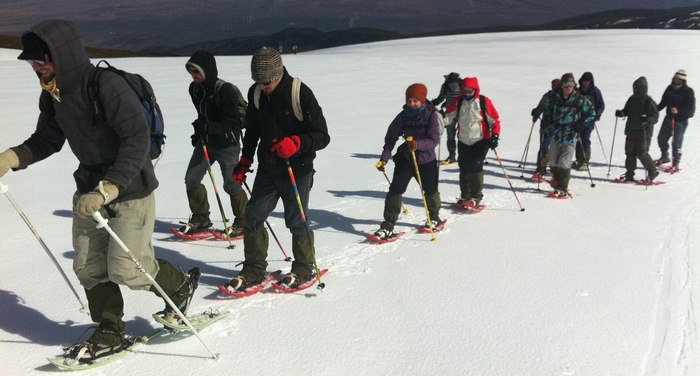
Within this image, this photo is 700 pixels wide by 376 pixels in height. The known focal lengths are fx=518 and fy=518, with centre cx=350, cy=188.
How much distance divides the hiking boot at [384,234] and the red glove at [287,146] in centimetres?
213

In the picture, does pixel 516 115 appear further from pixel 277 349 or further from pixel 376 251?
pixel 277 349

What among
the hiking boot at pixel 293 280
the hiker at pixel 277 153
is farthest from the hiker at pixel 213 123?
the hiking boot at pixel 293 280

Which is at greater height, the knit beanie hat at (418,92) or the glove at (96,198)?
the knit beanie hat at (418,92)

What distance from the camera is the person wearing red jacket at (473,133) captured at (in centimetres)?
658

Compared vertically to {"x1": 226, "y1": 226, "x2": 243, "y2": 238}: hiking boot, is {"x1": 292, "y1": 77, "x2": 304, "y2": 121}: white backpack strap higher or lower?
higher

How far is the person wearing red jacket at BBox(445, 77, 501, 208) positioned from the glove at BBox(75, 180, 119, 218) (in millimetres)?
4862

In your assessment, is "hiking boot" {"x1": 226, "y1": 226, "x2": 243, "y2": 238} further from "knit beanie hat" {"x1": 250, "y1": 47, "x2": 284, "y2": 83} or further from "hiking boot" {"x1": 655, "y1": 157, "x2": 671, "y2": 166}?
"hiking boot" {"x1": 655, "y1": 157, "x2": 671, "y2": 166}

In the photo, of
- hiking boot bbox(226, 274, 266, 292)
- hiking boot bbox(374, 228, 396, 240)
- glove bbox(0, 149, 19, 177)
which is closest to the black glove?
hiking boot bbox(374, 228, 396, 240)

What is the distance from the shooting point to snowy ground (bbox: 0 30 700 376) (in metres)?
3.27

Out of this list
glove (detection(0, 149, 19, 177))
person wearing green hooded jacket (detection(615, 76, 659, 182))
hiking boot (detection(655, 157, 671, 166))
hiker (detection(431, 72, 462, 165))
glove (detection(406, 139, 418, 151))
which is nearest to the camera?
glove (detection(0, 149, 19, 177))

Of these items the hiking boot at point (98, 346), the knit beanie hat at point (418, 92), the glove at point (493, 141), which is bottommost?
the hiking boot at point (98, 346)

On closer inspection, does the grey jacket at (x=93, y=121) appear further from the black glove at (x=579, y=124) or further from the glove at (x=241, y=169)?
the black glove at (x=579, y=124)

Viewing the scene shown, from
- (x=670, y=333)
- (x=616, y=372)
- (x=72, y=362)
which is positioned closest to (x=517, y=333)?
(x=616, y=372)

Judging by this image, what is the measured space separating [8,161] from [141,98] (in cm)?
84
